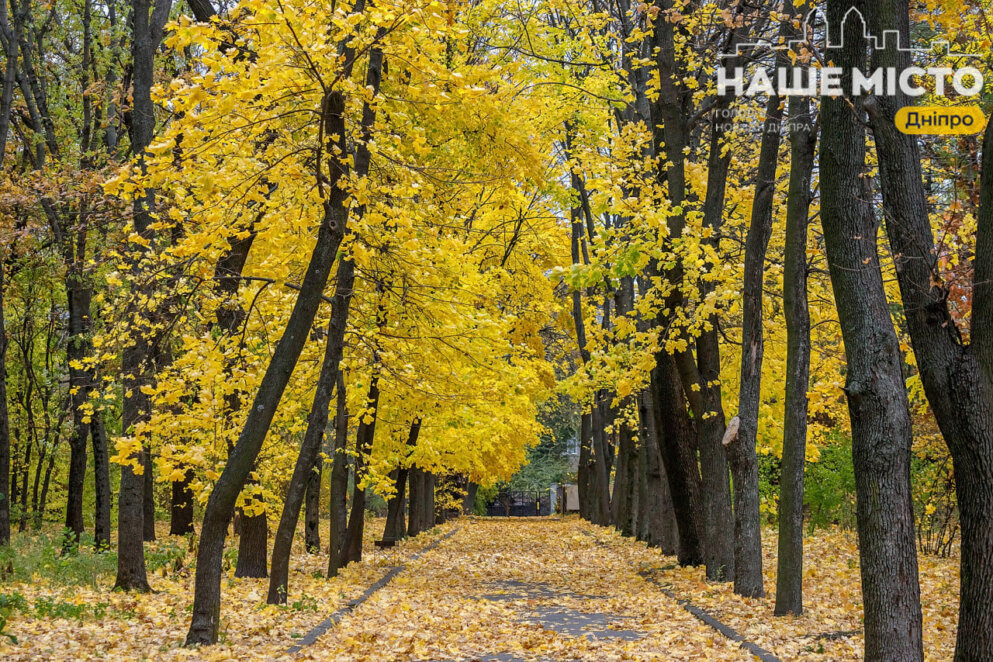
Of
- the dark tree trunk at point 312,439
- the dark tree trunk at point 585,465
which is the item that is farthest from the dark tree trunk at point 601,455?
the dark tree trunk at point 312,439

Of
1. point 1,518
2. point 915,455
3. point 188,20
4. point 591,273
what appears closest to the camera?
point 188,20

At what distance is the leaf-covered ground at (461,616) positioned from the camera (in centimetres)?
892

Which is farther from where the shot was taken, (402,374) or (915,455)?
(915,455)

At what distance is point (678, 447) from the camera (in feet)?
52.9

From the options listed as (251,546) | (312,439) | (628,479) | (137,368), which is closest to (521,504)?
(628,479)

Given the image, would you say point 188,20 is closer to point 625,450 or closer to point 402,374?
point 402,374

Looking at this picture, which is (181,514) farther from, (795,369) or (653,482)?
(795,369)

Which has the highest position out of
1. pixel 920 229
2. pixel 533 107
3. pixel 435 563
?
pixel 533 107

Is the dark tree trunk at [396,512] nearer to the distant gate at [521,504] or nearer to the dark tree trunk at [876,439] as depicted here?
the dark tree trunk at [876,439]

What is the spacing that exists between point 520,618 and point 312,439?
3631mm

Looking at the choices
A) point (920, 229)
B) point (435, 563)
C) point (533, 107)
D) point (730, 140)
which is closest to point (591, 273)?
point (730, 140)

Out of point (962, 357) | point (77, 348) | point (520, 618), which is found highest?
point (77, 348)

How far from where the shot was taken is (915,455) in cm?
1803

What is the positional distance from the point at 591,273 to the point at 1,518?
473 inches
